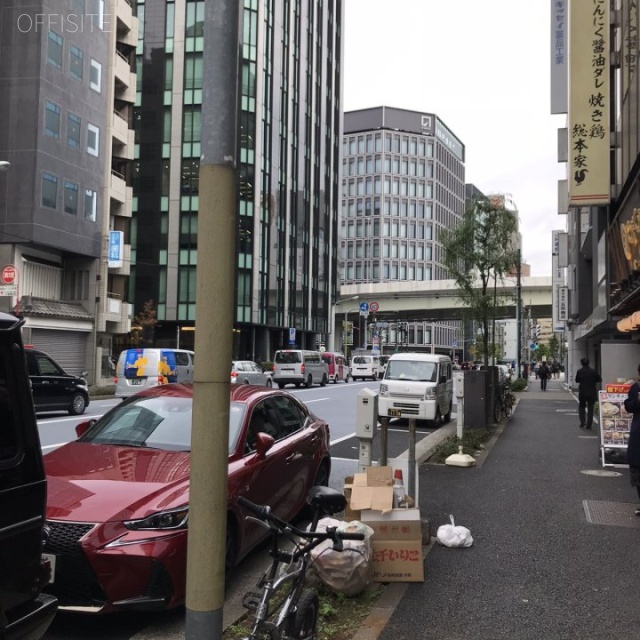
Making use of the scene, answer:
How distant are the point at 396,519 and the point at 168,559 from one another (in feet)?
6.21

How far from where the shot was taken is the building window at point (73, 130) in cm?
3409

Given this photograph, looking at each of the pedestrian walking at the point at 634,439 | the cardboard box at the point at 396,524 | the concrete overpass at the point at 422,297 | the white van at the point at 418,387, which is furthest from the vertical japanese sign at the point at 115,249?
the concrete overpass at the point at 422,297

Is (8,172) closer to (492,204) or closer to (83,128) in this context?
(83,128)

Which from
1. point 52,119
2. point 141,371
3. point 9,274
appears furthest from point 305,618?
point 52,119

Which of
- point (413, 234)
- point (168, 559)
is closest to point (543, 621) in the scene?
point (168, 559)

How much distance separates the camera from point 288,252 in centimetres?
6384

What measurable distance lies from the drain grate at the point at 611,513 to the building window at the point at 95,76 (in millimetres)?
34804

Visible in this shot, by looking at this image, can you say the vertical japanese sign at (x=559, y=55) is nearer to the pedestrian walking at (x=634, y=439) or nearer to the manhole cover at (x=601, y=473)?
the manhole cover at (x=601, y=473)

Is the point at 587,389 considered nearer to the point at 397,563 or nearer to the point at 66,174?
the point at 397,563

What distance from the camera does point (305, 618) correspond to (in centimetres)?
371

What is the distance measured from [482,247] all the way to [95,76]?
26.5m

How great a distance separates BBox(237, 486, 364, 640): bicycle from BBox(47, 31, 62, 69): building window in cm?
3419

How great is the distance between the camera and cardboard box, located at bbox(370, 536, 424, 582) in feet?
17.4

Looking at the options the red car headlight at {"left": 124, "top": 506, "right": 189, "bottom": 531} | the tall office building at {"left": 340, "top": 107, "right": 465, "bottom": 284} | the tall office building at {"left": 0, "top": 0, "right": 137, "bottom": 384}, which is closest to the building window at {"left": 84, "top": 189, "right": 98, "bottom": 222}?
the tall office building at {"left": 0, "top": 0, "right": 137, "bottom": 384}
